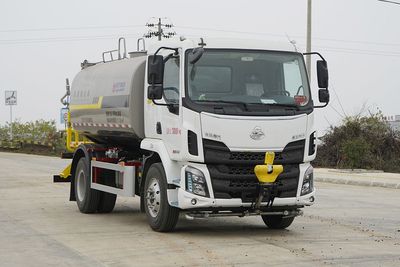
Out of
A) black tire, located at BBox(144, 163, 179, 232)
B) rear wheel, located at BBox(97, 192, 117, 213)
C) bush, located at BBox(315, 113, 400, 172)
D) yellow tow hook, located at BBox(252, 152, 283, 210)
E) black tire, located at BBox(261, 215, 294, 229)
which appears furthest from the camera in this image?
bush, located at BBox(315, 113, 400, 172)

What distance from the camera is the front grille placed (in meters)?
10.1

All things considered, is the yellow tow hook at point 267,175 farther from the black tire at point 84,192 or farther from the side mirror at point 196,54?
the black tire at point 84,192

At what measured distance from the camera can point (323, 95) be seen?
1087 cm

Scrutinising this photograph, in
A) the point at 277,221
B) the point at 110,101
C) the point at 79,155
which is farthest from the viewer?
the point at 79,155

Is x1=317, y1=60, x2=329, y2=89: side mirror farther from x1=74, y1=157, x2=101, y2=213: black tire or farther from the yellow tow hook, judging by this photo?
x1=74, y1=157, x2=101, y2=213: black tire

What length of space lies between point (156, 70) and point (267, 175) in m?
2.21

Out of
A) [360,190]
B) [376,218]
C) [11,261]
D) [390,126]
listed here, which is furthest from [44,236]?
[390,126]

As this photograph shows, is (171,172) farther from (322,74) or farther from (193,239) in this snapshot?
(322,74)

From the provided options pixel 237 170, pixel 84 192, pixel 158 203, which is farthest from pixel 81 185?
pixel 237 170

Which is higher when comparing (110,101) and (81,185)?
(110,101)

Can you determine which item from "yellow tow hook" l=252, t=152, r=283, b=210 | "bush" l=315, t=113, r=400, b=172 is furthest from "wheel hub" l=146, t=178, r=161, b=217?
"bush" l=315, t=113, r=400, b=172

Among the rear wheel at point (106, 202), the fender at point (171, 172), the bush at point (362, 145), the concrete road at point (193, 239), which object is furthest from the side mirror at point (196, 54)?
the bush at point (362, 145)

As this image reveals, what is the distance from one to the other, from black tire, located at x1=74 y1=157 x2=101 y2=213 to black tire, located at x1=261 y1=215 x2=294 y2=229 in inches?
138

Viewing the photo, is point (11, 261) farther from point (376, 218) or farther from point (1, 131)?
point (1, 131)
